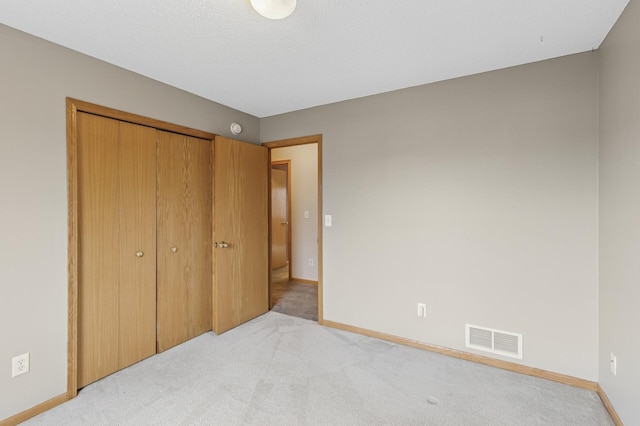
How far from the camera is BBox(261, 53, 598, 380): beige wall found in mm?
2055

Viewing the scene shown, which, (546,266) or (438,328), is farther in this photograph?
(438,328)

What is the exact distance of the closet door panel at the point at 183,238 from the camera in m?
2.57

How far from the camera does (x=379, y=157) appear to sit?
2811 mm

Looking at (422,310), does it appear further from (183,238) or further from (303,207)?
(303,207)

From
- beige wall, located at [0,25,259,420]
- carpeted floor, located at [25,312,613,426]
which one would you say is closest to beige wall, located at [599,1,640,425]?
carpeted floor, located at [25,312,613,426]

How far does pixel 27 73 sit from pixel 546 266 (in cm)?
361

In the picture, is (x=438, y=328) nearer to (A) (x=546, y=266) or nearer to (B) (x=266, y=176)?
(A) (x=546, y=266)

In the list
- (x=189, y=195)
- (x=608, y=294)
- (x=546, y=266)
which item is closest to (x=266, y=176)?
(x=189, y=195)

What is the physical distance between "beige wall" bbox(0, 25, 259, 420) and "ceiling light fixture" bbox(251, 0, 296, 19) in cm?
142

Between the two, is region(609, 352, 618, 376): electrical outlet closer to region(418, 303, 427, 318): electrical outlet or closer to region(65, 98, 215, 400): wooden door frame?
region(418, 303, 427, 318): electrical outlet

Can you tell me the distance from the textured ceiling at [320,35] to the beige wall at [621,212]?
22 centimetres

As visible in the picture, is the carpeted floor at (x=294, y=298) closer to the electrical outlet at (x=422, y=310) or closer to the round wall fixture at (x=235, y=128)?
the electrical outlet at (x=422, y=310)

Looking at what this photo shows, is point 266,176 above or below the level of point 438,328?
above

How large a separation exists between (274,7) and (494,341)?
2690 mm
